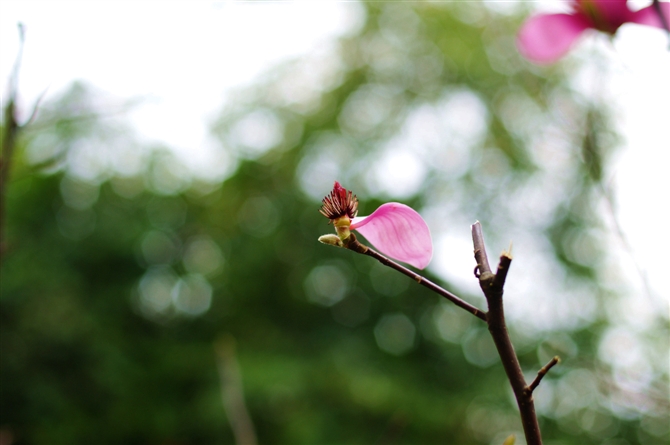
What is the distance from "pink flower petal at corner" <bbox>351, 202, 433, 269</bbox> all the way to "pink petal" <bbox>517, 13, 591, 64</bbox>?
28cm

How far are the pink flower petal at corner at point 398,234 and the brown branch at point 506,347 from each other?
73mm

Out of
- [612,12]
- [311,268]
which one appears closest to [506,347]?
[612,12]

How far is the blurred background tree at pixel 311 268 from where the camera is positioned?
516cm

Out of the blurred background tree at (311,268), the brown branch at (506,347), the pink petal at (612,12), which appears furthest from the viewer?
the blurred background tree at (311,268)

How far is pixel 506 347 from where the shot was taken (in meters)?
0.22

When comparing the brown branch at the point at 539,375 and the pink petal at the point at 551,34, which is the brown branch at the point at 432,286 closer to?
the brown branch at the point at 539,375

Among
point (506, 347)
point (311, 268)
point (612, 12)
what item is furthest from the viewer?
point (311, 268)

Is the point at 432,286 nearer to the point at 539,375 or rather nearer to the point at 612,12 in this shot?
the point at 539,375

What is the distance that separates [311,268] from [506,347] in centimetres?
638

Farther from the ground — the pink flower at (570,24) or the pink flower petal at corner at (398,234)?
the pink flower at (570,24)

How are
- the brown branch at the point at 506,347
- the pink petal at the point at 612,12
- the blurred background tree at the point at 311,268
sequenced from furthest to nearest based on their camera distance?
the blurred background tree at the point at 311,268 < the pink petal at the point at 612,12 < the brown branch at the point at 506,347

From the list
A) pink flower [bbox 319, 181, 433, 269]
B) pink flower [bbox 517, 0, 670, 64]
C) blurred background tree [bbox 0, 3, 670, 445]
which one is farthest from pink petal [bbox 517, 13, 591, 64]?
blurred background tree [bbox 0, 3, 670, 445]

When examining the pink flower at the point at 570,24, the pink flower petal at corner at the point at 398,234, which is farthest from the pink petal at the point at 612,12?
the pink flower petal at corner at the point at 398,234

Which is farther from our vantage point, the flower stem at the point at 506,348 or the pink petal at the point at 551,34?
the pink petal at the point at 551,34
